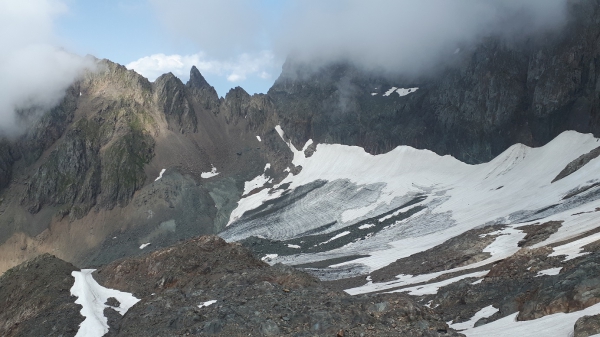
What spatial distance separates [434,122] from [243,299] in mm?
133564

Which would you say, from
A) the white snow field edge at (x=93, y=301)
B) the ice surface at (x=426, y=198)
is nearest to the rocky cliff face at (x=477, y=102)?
the ice surface at (x=426, y=198)

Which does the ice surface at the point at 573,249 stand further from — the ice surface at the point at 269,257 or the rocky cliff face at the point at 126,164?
the rocky cliff face at the point at 126,164

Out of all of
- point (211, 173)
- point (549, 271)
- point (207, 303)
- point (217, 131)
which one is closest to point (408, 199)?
point (211, 173)

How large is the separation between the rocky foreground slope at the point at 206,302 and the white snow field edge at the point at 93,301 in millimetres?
299

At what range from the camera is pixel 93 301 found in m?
31.4

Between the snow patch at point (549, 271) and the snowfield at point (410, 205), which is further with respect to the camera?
the snowfield at point (410, 205)

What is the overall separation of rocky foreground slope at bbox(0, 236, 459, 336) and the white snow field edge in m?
0.30

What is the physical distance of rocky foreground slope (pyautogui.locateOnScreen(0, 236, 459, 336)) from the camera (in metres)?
20.8

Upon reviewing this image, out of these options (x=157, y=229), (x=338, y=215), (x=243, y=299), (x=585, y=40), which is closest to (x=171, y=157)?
(x=157, y=229)

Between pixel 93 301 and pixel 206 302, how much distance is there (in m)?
9.85

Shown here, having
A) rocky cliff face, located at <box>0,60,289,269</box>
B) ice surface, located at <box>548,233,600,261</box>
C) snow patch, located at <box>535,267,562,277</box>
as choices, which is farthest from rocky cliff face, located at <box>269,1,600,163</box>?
snow patch, located at <box>535,267,562,277</box>

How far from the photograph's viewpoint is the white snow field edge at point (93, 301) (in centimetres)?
A: 2628

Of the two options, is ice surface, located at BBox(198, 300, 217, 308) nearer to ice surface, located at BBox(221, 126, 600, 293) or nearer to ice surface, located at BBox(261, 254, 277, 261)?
ice surface, located at BBox(221, 126, 600, 293)

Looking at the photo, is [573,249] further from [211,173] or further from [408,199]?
[211,173]
